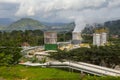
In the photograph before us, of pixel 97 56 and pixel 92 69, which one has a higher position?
pixel 97 56

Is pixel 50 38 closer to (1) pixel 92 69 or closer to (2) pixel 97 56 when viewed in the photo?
(2) pixel 97 56

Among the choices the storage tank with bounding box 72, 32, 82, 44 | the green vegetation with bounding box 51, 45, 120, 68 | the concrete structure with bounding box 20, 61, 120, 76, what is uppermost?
the storage tank with bounding box 72, 32, 82, 44

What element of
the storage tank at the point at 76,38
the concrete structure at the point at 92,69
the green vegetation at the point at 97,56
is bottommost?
the concrete structure at the point at 92,69

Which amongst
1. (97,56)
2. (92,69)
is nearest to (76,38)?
(97,56)

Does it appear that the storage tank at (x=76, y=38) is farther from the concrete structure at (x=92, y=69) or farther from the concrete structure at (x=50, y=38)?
the concrete structure at (x=92, y=69)

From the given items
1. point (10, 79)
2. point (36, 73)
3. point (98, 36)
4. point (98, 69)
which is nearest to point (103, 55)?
point (98, 69)

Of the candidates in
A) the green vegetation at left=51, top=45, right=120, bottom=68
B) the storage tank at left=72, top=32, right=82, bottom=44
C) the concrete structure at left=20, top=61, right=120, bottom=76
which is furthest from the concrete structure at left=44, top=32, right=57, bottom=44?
the concrete structure at left=20, top=61, right=120, bottom=76

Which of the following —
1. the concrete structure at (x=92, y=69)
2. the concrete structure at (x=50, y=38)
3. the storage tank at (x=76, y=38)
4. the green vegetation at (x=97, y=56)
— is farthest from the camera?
the storage tank at (x=76, y=38)

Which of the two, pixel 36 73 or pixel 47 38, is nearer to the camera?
pixel 36 73

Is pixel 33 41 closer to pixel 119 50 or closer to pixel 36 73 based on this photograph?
pixel 119 50

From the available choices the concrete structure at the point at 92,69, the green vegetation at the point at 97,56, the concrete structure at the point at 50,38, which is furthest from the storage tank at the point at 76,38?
the concrete structure at the point at 92,69

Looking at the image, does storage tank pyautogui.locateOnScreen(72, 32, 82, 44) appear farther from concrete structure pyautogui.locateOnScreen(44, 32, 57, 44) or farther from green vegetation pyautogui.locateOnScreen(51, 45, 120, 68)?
green vegetation pyautogui.locateOnScreen(51, 45, 120, 68)
